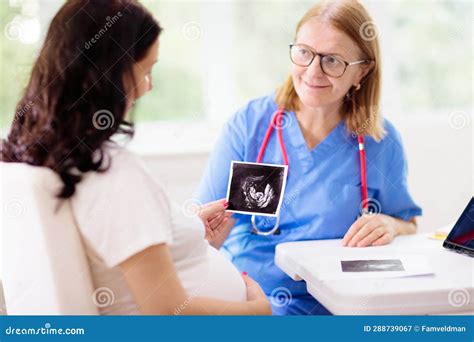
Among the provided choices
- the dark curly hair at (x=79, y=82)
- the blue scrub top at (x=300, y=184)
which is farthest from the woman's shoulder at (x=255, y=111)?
the dark curly hair at (x=79, y=82)

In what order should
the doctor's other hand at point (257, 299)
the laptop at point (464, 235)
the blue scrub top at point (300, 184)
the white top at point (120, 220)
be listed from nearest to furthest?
1. the white top at point (120, 220)
2. the doctor's other hand at point (257, 299)
3. the laptop at point (464, 235)
4. the blue scrub top at point (300, 184)

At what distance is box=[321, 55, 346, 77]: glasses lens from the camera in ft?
5.16

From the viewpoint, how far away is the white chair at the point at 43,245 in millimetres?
1081

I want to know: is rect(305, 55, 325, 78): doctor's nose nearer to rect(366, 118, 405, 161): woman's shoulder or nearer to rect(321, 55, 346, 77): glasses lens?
rect(321, 55, 346, 77): glasses lens

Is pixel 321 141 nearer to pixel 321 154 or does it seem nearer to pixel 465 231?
pixel 321 154

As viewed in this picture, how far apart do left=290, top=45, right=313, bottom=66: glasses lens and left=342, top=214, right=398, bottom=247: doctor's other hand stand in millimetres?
424

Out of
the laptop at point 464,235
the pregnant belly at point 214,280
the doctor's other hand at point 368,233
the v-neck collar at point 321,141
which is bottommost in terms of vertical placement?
the pregnant belly at point 214,280

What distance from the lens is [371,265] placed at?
1.38m

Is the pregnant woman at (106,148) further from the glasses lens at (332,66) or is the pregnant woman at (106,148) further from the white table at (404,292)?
the glasses lens at (332,66)

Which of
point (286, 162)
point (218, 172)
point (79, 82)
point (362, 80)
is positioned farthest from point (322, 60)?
point (79, 82)

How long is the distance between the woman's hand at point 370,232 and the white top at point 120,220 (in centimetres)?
54

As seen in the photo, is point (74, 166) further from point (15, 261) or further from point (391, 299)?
point (391, 299)

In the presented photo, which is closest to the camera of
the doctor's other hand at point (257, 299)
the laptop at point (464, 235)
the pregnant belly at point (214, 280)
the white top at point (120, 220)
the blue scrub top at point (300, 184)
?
the white top at point (120, 220)

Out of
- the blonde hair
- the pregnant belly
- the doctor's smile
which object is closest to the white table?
the doctor's smile
